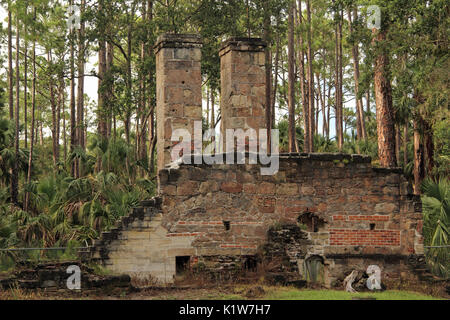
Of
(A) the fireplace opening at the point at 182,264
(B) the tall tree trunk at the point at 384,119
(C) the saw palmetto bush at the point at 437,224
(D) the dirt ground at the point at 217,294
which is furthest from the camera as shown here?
(B) the tall tree trunk at the point at 384,119

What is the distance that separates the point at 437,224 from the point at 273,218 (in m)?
4.49

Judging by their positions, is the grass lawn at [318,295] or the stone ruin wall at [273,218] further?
the stone ruin wall at [273,218]

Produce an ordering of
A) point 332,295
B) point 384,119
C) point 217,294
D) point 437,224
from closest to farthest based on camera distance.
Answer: point 217,294, point 332,295, point 437,224, point 384,119

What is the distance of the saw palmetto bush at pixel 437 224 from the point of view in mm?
12883

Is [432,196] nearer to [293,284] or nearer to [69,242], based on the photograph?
[293,284]

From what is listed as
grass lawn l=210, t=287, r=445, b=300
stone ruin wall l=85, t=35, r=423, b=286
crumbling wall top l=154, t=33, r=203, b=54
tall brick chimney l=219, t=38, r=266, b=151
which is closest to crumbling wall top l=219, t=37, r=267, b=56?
tall brick chimney l=219, t=38, r=266, b=151

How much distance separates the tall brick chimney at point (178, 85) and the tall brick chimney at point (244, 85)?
62 cm

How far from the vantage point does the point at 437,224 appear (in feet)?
44.5

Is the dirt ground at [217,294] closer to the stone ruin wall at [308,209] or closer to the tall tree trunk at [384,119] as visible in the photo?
the stone ruin wall at [308,209]

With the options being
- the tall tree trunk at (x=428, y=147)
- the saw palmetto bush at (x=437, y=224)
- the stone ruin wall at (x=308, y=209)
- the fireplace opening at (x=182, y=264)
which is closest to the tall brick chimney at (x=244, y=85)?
the stone ruin wall at (x=308, y=209)

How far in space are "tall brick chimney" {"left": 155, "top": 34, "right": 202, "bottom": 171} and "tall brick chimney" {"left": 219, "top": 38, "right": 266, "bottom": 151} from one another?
0.62 m

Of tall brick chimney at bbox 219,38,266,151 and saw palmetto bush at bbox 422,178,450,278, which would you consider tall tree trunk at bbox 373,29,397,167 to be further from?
tall brick chimney at bbox 219,38,266,151

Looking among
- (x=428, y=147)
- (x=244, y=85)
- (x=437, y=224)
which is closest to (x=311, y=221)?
(x=244, y=85)

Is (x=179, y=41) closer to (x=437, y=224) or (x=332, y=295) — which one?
(x=332, y=295)
